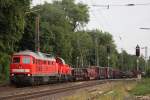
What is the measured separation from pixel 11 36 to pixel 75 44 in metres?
54.4

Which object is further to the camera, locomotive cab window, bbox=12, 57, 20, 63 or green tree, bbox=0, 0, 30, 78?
green tree, bbox=0, 0, 30, 78

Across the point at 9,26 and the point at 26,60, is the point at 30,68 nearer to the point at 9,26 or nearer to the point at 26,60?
the point at 26,60

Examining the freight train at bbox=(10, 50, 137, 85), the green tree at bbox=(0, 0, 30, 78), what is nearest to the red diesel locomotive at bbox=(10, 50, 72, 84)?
the freight train at bbox=(10, 50, 137, 85)

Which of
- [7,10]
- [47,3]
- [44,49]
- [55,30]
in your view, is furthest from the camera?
[47,3]

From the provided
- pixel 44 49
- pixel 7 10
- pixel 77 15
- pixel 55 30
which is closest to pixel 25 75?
pixel 7 10

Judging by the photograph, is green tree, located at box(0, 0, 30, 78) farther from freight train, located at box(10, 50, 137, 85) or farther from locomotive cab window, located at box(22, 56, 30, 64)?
locomotive cab window, located at box(22, 56, 30, 64)

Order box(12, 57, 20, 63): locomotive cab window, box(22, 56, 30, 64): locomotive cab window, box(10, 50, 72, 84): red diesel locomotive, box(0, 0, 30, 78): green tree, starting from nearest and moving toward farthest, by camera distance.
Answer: box(10, 50, 72, 84): red diesel locomotive < box(22, 56, 30, 64): locomotive cab window < box(12, 57, 20, 63): locomotive cab window < box(0, 0, 30, 78): green tree

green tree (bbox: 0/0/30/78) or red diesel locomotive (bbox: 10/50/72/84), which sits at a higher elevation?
green tree (bbox: 0/0/30/78)

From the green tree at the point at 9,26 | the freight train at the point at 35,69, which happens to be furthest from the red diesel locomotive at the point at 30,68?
the green tree at the point at 9,26

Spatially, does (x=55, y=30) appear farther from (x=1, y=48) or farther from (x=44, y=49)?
(x=1, y=48)

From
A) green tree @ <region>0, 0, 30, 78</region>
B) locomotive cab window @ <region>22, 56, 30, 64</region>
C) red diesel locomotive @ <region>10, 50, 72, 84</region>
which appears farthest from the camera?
green tree @ <region>0, 0, 30, 78</region>

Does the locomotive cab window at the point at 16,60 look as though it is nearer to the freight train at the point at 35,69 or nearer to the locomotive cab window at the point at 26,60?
the freight train at the point at 35,69

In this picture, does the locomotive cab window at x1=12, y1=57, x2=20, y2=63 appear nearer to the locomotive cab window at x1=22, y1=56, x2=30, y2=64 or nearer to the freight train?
the freight train

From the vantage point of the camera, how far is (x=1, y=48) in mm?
53250
